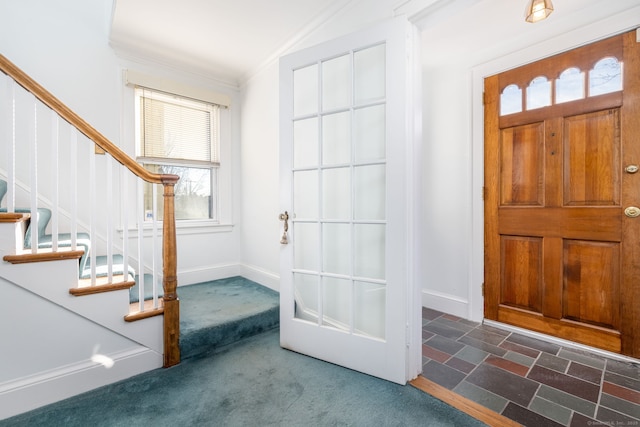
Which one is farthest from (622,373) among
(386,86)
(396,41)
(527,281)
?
(396,41)

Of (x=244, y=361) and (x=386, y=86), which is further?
(x=244, y=361)

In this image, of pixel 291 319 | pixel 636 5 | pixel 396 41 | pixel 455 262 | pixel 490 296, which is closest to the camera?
pixel 396 41

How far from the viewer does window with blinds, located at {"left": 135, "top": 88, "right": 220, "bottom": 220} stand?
9.40 ft

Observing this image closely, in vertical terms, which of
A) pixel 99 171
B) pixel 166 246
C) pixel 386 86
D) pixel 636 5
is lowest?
pixel 166 246

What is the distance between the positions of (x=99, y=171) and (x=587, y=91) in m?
4.00

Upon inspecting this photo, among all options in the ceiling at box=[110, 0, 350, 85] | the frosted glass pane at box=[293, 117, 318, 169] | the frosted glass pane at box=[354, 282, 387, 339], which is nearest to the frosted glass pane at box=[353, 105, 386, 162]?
the frosted glass pane at box=[293, 117, 318, 169]

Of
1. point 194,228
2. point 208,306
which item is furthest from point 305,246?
point 194,228

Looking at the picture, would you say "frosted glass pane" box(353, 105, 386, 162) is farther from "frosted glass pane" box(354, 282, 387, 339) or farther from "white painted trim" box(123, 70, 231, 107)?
"white painted trim" box(123, 70, 231, 107)

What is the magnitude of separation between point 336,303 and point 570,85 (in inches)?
90.1

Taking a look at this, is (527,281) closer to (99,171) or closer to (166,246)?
(166,246)

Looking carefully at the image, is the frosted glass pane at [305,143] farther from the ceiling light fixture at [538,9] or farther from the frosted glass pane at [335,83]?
the ceiling light fixture at [538,9]

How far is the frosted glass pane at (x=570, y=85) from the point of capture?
6.54ft

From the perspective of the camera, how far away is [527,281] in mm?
2254

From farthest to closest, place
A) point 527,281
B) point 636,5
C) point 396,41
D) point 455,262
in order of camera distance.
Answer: point 455,262, point 527,281, point 636,5, point 396,41
